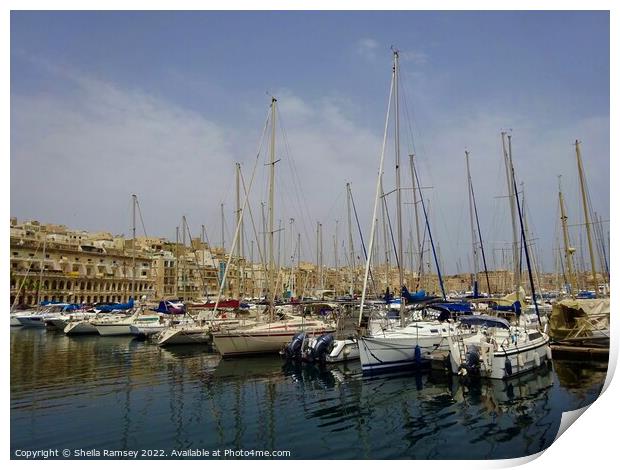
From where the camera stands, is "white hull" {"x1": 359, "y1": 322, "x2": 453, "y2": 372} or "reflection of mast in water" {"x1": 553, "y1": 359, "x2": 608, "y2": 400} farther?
"white hull" {"x1": 359, "y1": 322, "x2": 453, "y2": 372}

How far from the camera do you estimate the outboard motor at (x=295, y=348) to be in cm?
1650

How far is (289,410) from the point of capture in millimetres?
9891

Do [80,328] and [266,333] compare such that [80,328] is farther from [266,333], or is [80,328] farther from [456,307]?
[456,307]

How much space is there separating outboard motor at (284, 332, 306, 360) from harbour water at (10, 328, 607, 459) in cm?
79

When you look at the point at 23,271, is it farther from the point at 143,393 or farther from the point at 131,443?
the point at 131,443

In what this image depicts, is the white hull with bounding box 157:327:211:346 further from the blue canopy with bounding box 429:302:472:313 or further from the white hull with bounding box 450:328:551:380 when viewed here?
the white hull with bounding box 450:328:551:380

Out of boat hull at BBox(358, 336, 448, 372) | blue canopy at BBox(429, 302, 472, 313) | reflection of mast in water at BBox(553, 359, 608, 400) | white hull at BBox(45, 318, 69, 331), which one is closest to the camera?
reflection of mast in water at BBox(553, 359, 608, 400)

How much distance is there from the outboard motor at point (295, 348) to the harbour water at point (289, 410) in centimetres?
79

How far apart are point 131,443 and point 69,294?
4691 centimetres

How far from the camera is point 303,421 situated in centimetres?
903

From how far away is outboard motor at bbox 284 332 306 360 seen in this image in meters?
16.5

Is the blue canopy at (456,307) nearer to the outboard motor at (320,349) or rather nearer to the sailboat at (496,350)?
the sailboat at (496,350)

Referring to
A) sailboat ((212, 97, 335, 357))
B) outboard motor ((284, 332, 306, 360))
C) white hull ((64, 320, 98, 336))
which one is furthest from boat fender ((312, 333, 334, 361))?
white hull ((64, 320, 98, 336))

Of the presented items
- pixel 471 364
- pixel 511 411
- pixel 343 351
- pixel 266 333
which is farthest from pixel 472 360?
pixel 266 333
